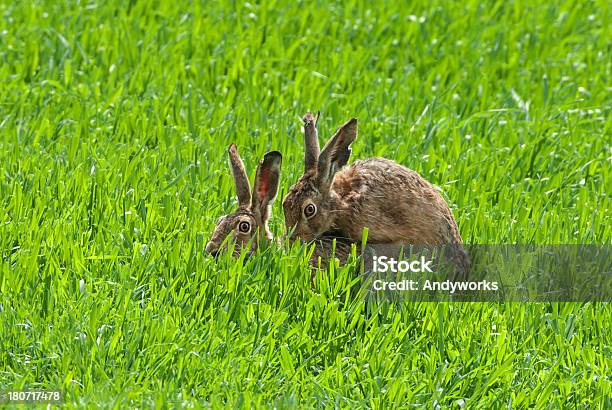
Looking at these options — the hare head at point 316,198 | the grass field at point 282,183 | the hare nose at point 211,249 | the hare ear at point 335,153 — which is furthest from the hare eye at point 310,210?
the hare nose at point 211,249

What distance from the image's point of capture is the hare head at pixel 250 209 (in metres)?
6.14

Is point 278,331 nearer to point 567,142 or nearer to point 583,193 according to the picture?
point 583,193

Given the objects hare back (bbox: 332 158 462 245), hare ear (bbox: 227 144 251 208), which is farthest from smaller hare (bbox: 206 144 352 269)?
hare back (bbox: 332 158 462 245)

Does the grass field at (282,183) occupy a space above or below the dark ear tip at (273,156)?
below

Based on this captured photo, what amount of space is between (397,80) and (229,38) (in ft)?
4.32

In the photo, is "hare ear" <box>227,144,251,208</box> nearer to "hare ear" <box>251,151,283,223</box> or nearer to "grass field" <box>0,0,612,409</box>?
"hare ear" <box>251,151,283,223</box>

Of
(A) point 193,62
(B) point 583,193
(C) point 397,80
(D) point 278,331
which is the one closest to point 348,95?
(C) point 397,80

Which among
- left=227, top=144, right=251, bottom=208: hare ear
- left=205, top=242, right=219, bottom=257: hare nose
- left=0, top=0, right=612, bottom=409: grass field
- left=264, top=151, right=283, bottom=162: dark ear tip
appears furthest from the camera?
left=227, top=144, right=251, bottom=208: hare ear

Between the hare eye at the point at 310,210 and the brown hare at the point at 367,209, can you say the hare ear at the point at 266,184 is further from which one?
the hare eye at the point at 310,210

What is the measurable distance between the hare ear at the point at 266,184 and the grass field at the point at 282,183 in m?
0.35

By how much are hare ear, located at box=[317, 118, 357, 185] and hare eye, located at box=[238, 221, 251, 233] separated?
408 mm

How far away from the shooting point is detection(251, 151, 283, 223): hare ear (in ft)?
20.5

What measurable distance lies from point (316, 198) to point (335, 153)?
0.25 meters

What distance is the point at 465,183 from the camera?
23.8 ft
